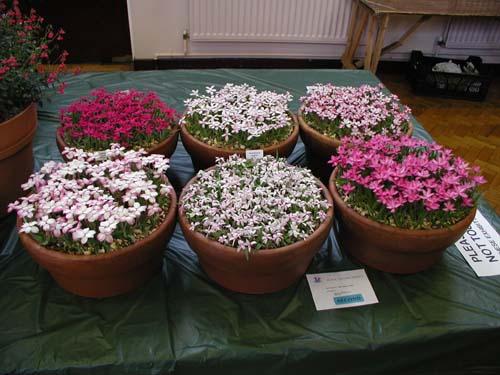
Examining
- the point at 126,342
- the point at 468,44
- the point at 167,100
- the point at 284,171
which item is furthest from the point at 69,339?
the point at 468,44

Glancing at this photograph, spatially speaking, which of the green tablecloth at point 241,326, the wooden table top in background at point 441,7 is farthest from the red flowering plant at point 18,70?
the wooden table top in background at point 441,7

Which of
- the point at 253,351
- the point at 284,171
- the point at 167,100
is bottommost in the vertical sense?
the point at 253,351

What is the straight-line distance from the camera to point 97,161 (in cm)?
123

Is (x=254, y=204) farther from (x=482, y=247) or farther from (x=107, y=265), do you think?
(x=482, y=247)

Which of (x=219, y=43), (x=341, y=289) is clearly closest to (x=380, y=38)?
(x=219, y=43)

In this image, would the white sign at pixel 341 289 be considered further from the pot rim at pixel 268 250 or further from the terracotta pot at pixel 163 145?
the terracotta pot at pixel 163 145

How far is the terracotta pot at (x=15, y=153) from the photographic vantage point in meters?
1.25

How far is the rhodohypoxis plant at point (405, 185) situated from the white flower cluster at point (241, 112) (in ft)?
0.91

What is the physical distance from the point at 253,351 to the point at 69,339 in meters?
0.43

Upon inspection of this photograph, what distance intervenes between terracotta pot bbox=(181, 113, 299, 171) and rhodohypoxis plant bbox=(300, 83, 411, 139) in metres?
0.11

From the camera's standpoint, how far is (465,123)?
3.21 m

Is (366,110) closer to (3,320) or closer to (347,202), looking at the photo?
(347,202)

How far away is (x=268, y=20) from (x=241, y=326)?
2767 mm

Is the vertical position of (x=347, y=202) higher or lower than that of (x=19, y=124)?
lower
